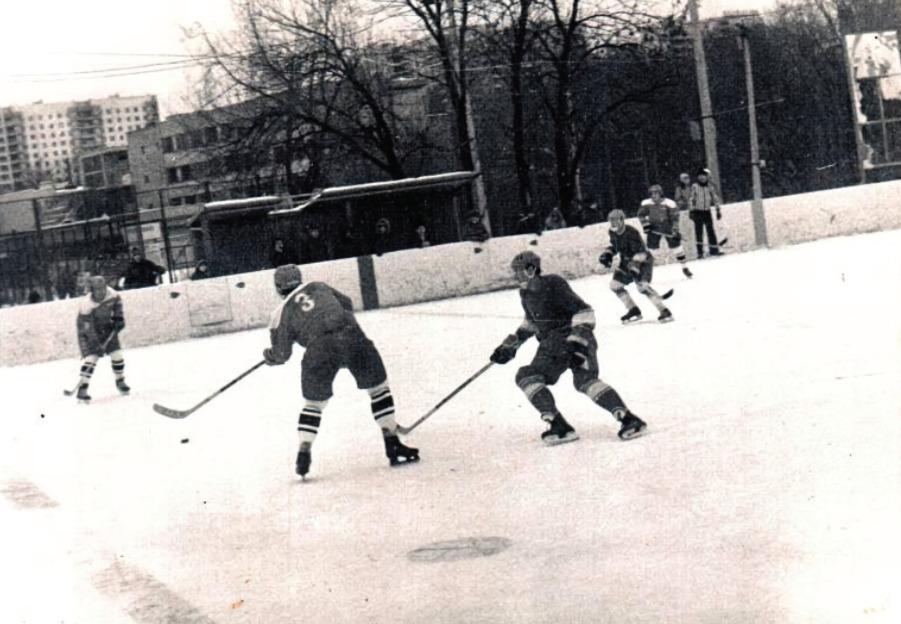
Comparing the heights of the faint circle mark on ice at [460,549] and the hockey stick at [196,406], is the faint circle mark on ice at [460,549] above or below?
below

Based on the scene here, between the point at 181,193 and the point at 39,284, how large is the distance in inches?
156

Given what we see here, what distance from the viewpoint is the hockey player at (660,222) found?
11.8m

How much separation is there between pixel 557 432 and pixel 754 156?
4996 millimetres

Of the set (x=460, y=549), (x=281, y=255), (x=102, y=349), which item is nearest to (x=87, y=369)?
(x=102, y=349)

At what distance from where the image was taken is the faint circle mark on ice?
188 inches

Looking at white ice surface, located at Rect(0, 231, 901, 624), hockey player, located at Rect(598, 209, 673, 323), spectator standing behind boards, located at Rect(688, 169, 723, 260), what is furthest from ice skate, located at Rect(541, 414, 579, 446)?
spectator standing behind boards, located at Rect(688, 169, 723, 260)

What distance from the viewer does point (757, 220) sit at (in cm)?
1393

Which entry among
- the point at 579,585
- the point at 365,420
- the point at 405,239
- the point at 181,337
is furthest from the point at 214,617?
the point at 181,337

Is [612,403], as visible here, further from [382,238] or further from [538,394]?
[382,238]

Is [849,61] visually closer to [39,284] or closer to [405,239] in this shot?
[405,239]

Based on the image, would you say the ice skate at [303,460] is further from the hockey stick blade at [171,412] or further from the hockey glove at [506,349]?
the hockey stick blade at [171,412]

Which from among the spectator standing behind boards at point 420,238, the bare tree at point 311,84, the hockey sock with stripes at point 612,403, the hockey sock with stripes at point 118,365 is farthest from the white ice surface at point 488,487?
the bare tree at point 311,84

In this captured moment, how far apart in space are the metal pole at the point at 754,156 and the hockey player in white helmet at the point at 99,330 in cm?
566

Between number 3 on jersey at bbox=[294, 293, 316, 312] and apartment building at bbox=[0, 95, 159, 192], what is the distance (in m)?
1.30
